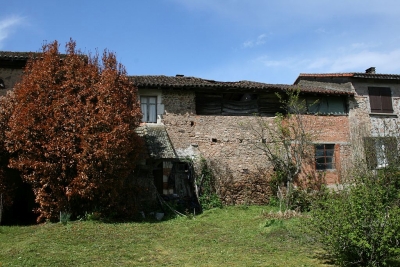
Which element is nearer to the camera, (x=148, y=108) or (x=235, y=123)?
(x=148, y=108)

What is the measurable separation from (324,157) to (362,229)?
10983 mm

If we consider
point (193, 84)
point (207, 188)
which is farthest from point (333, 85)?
point (207, 188)

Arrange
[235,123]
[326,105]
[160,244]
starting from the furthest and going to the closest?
[326,105]
[235,123]
[160,244]

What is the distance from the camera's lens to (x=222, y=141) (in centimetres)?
1806

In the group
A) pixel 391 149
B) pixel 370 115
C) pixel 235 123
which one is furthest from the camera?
pixel 370 115

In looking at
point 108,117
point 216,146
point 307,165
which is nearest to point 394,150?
point 307,165

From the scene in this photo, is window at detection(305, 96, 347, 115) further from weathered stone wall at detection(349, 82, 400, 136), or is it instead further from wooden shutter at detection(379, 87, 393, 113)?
wooden shutter at detection(379, 87, 393, 113)

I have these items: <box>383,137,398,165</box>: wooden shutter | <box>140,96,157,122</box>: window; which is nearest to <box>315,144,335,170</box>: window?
<box>383,137,398,165</box>: wooden shutter

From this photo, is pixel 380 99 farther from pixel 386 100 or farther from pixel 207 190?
pixel 207 190

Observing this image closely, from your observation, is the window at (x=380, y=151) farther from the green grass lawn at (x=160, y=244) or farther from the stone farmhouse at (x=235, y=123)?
the green grass lawn at (x=160, y=244)

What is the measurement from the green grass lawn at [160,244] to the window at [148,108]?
5888mm

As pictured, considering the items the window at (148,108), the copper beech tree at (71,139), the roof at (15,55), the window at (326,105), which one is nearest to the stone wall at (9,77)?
the roof at (15,55)

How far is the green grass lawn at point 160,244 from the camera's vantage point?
889 cm

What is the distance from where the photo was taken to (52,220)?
42.3 ft
